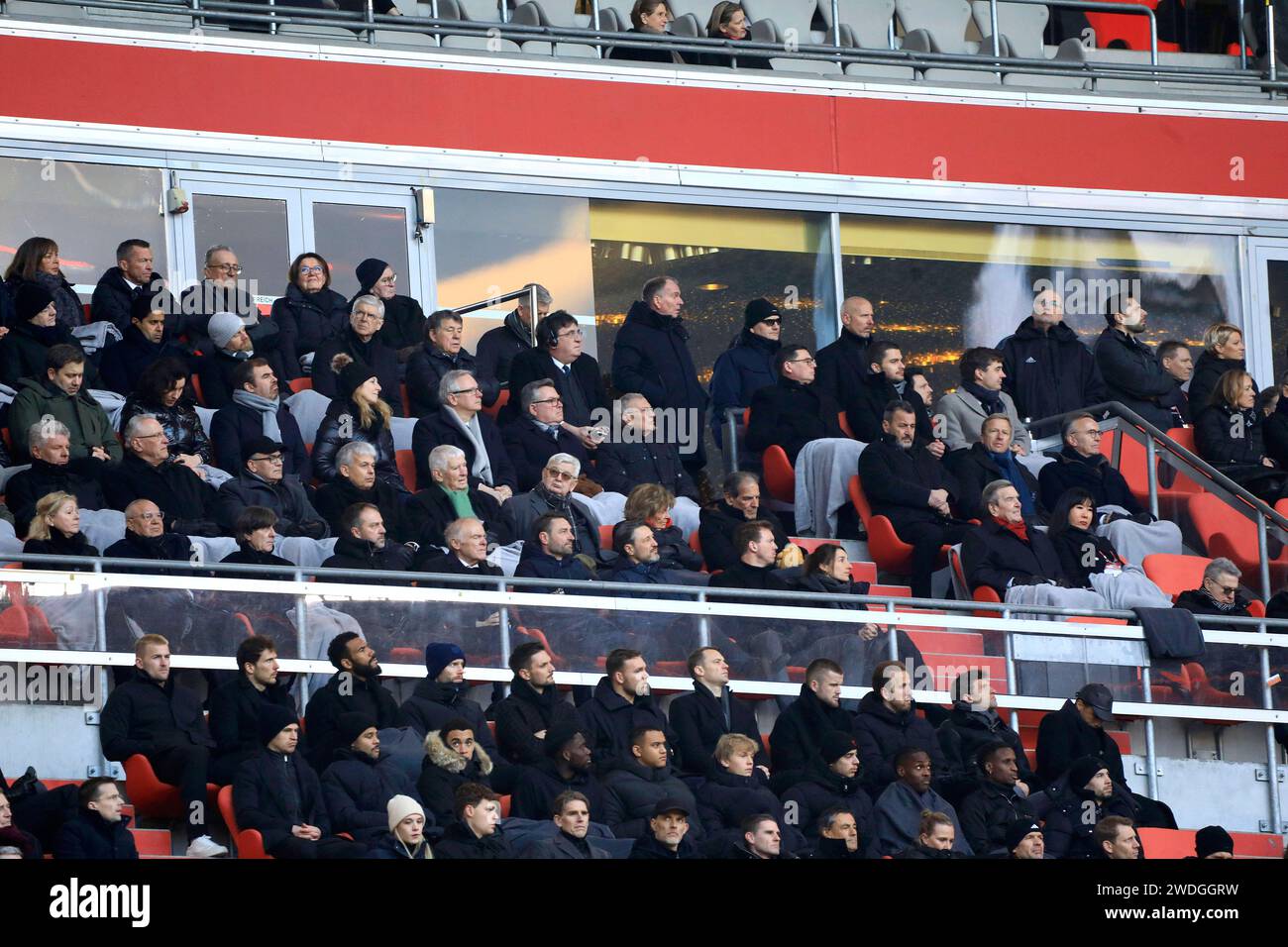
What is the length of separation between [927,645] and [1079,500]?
1.58 meters

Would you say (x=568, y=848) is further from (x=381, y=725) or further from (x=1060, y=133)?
(x=1060, y=133)

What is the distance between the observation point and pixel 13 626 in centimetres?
1064

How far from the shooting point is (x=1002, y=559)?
42.5 ft

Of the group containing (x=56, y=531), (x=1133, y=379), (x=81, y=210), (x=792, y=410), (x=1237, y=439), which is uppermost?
(x=81, y=210)

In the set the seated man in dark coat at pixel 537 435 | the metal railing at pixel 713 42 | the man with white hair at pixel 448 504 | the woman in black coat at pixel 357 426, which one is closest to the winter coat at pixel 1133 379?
the metal railing at pixel 713 42

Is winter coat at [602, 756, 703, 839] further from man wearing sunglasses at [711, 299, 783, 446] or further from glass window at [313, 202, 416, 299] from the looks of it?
glass window at [313, 202, 416, 299]

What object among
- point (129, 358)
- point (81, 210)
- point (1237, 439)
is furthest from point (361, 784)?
point (1237, 439)

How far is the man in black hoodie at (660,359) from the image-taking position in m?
14.1

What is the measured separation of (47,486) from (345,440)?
1.50 metres

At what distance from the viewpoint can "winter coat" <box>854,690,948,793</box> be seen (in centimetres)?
1125

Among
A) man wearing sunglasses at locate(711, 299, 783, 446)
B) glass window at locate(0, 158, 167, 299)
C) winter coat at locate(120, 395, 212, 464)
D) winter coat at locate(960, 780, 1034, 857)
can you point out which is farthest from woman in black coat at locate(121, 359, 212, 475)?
winter coat at locate(960, 780, 1034, 857)

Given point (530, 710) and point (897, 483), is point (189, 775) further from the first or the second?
point (897, 483)

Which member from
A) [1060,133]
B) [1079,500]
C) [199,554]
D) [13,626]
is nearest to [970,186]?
[1060,133]

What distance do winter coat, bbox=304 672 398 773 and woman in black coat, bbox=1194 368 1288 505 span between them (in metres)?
5.62
